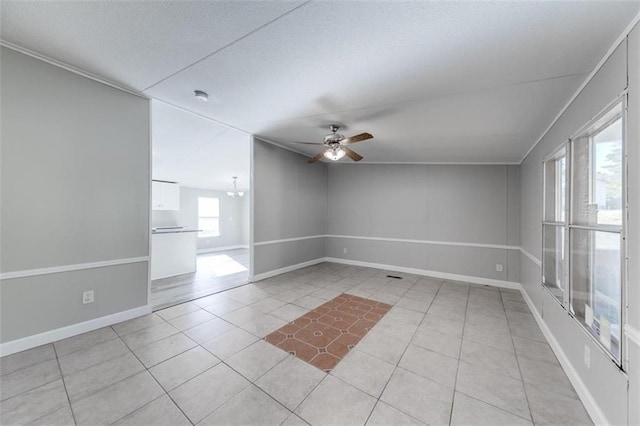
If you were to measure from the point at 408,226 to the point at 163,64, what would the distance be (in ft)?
17.1

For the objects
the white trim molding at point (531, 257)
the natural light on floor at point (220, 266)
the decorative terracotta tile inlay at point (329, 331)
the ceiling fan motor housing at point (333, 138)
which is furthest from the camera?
the natural light on floor at point (220, 266)

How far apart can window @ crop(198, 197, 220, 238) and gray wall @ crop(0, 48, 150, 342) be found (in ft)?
21.0

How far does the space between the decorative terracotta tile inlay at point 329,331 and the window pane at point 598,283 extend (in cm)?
191

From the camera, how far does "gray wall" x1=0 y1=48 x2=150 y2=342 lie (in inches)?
86.0

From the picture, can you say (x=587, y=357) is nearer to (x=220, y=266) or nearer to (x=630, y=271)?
(x=630, y=271)

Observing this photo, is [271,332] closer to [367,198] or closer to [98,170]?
[98,170]

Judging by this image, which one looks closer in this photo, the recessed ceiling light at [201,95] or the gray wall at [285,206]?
the recessed ceiling light at [201,95]

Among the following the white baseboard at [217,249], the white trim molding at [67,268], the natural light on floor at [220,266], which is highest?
the white trim molding at [67,268]

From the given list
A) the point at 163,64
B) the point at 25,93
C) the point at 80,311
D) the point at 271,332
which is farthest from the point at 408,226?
the point at 25,93

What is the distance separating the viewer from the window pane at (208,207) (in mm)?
9102

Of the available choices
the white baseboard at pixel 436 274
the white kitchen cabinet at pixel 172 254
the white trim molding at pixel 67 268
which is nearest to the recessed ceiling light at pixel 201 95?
the white trim molding at pixel 67 268

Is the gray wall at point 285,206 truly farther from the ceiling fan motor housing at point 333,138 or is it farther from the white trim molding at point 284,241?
the ceiling fan motor housing at point 333,138

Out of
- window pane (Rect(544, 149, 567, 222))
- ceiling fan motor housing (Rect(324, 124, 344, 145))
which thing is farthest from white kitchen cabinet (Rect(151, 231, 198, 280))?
window pane (Rect(544, 149, 567, 222))

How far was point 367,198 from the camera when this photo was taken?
19.9 feet
